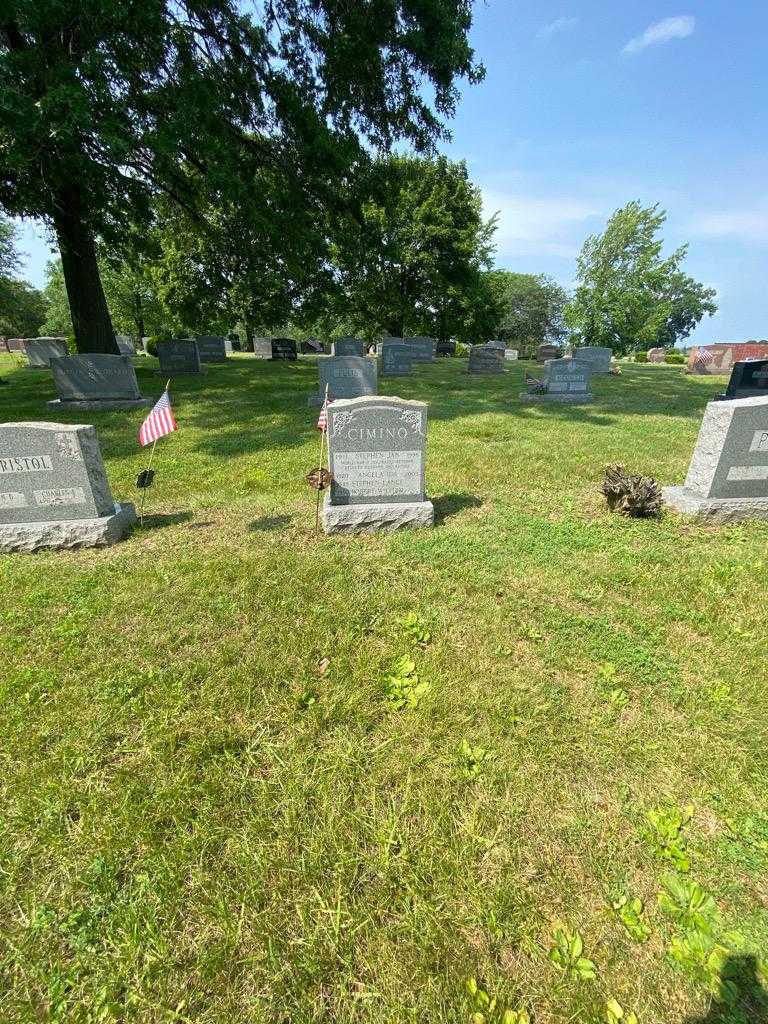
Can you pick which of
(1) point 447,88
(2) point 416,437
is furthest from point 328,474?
(1) point 447,88

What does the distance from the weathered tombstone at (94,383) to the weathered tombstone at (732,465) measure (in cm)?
1140

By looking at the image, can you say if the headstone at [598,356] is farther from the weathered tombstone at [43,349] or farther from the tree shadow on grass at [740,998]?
the weathered tombstone at [43,349]

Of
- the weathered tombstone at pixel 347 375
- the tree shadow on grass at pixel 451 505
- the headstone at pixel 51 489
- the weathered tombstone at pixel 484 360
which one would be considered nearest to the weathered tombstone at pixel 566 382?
the weathered tombstone at pixel 347 375

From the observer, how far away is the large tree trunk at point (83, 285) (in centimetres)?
1094

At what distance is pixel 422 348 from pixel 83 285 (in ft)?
49.3

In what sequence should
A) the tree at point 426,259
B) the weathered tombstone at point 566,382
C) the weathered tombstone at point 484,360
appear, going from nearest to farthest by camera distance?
1. the weathered tombstone at point 566,382
2. the weathered tombstone at point 484,360
3. the tree at point 426,259

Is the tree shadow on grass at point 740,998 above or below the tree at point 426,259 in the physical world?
below

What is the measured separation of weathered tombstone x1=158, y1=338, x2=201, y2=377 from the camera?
53.3 feet

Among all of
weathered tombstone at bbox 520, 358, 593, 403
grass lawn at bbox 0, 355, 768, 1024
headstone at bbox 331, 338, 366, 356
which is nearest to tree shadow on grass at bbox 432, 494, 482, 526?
grass lawn at bbox 0, 355, 768, 1024

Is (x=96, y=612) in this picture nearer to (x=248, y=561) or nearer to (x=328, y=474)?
(x=248, y=561)

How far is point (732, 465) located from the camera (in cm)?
457

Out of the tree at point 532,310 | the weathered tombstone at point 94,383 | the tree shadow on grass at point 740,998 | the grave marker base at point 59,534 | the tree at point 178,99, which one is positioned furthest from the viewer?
the tree at point 532,310

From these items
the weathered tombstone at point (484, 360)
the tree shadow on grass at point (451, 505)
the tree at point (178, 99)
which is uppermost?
the tree at point (178, 99)

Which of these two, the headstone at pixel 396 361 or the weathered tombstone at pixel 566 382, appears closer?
the weathered tombstone at pixel 566 382
